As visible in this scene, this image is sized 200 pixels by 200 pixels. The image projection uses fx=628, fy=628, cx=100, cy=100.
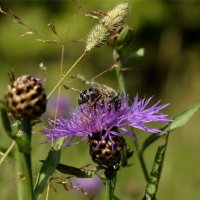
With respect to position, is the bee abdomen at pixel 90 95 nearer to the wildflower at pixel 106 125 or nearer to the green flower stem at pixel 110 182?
the wildflower at pixel 106 125

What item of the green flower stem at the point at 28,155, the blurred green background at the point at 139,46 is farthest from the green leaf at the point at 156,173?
the blurred green background at the point at 139,46

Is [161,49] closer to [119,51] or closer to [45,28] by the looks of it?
[45,28]

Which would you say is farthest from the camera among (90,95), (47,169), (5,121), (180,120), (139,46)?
(139,46)

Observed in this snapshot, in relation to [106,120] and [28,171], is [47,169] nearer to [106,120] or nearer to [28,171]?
[28,171]

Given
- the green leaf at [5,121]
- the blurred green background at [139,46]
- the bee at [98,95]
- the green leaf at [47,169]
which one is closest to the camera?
the green leaf at [5,121]

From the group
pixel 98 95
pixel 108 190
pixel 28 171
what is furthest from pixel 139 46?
pixel 28 171

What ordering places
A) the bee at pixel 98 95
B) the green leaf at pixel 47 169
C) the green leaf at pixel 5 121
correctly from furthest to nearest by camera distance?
the bee at pixel 98 95 → the green leaf at pixel 47 169 → the green leaf at pixel 5 121

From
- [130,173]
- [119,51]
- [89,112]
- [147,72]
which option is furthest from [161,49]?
[89,112]
